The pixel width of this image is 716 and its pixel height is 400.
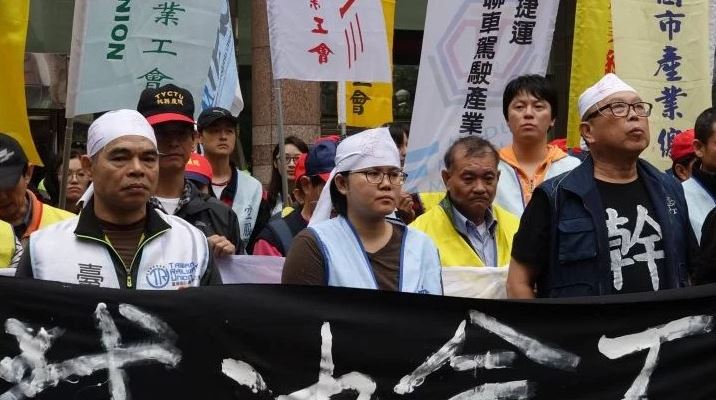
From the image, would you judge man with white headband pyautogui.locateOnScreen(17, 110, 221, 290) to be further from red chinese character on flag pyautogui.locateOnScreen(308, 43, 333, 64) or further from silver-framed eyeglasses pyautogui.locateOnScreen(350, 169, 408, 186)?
red chinese character on flag pyautogui.locateOnScreen(308, 43, 333, 64)

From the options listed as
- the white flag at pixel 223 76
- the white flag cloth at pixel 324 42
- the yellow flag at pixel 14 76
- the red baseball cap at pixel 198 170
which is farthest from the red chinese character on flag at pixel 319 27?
the yellow flag at pixel 14 76

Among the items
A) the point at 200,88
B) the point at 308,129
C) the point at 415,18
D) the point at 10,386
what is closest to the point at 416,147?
the point at 200,88

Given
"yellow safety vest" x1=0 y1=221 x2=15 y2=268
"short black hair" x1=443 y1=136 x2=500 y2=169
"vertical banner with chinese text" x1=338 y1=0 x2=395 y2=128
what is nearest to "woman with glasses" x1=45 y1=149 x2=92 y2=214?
"vertical banner with chinese text" x1=338 y1=0 x2=395 y2=128

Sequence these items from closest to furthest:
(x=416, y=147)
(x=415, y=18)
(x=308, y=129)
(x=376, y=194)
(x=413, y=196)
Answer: (x=376, y=194)
(x=416, y=147)
(x=413, y=196)
(x=308, y=129)
(x=415, y=18)

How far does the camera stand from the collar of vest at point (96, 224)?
4320mm

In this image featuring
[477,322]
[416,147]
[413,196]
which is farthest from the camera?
[413,196]

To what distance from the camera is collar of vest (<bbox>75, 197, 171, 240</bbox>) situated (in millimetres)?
4320

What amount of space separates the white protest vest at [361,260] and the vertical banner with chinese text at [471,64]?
6.69 ft

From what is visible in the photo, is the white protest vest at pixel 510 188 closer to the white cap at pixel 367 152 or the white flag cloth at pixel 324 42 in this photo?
the white cap at pixel 367 152

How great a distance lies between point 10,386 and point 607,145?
2346mm

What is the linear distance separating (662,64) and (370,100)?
310 cm

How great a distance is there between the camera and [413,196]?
7.63m

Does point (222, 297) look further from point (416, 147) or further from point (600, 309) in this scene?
point (416, 147)

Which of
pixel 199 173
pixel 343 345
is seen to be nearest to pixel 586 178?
pixel 343 345
